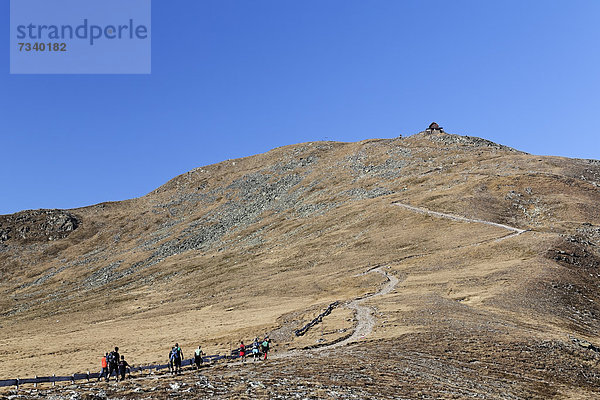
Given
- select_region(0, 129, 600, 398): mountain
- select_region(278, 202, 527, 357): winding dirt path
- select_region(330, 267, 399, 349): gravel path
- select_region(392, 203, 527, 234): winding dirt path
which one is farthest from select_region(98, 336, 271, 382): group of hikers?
select_region(392, 203, 527, 234): winding dirt path

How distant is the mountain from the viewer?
1436 inches

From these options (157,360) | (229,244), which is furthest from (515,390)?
(229,244)

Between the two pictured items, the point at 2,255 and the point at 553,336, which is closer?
the point at 553,336

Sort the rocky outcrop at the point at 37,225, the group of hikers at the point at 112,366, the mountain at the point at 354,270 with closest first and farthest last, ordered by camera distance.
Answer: the group of hikers at the point at 112,366
the mountain at the point at 354,270
the rocky outcrop at the point at 37,225

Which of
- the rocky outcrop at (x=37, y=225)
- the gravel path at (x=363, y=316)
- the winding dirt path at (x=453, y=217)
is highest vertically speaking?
the rocky outcrop at (x=37, y=225)

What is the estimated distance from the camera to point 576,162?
13425cm

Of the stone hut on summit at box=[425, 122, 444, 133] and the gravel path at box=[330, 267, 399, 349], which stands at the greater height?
the stone hut on summit at box=[425, 122, 444, 133]

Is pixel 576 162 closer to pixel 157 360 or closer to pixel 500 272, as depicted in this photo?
pixel 500 272

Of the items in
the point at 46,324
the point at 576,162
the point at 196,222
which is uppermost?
the point at 576,162

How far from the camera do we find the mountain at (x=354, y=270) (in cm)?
3647

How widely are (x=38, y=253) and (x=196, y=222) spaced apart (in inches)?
2074

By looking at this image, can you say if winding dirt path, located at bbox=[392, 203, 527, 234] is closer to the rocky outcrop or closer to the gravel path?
the gravel path

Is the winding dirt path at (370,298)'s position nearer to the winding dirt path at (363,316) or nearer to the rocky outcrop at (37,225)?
the winding dirt path at (363,316)

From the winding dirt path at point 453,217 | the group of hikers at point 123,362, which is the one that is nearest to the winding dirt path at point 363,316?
the group of hikers at point 123,362
